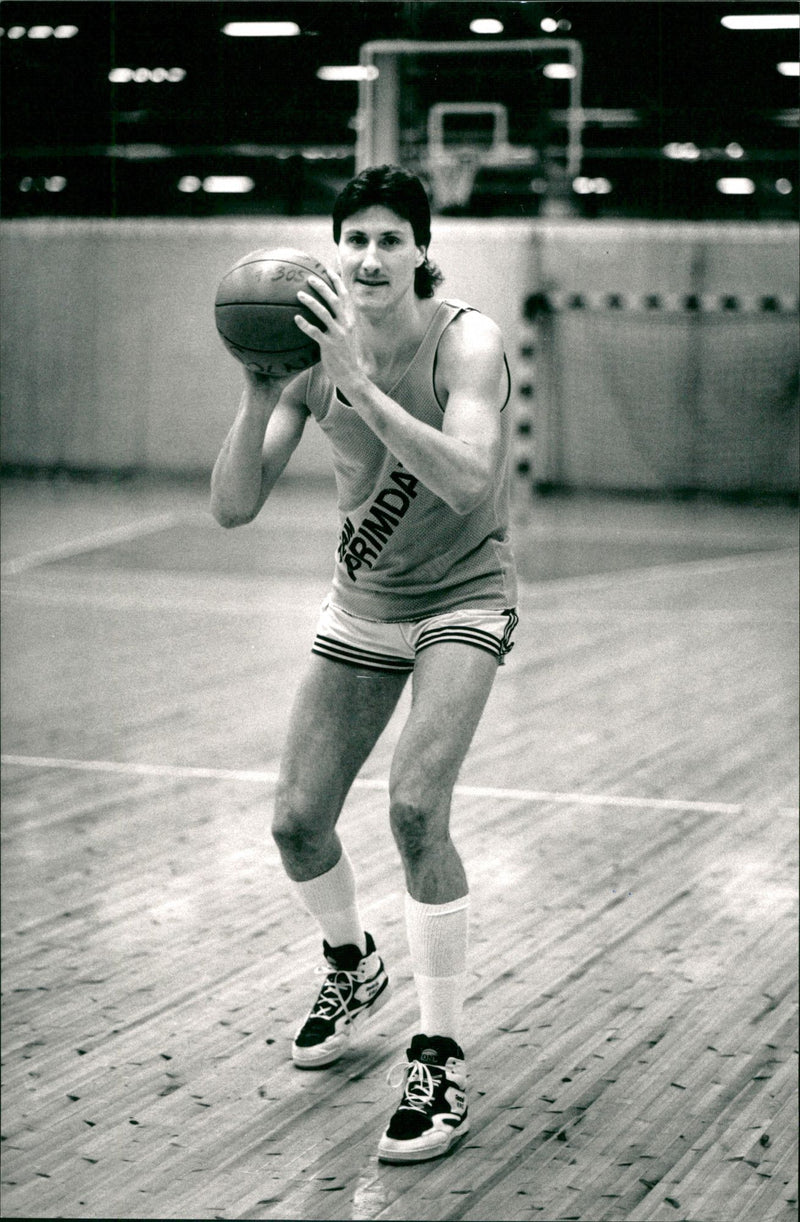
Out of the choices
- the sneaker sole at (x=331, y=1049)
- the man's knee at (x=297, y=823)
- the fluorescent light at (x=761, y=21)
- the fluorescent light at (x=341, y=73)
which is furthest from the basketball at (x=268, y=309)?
the fluorescent light at (x=341, y=73)

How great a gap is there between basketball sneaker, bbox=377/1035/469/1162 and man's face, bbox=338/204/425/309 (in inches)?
57.9

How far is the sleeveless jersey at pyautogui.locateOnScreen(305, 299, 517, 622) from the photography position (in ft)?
8.91

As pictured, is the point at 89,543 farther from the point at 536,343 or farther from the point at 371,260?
the point at 371,260

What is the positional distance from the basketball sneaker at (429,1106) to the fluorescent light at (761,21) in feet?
42.5

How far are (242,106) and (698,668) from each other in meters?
5.44

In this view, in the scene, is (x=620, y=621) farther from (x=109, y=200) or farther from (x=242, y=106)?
(x=109, y=200)

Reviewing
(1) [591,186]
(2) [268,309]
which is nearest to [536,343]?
(1) [591,186]

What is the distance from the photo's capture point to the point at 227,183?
2123cm

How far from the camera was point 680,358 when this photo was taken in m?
15.3

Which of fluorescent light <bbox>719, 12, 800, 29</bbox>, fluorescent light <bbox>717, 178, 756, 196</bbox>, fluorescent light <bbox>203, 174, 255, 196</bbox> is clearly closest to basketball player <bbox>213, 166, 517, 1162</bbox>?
fluorescent light <bbox>719, 12, 800, 29</bbox>

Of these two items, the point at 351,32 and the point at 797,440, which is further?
the point at 797,440

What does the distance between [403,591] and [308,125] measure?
1696 centimetres

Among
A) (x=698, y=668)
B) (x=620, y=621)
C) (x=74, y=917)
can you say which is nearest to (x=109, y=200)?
A: (x=620, y=621)

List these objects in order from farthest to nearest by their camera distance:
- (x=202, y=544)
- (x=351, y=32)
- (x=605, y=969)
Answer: (x=202, y=544), (x=605, y=969), (x=351, y=32)
